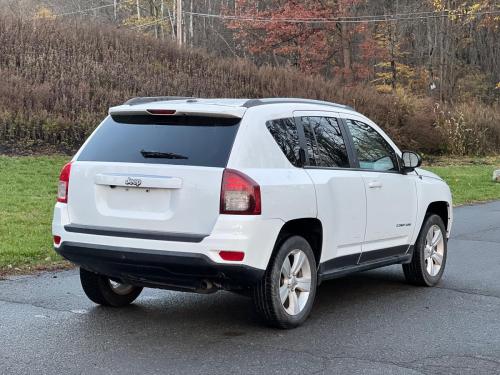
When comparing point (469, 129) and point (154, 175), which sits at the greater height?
point (154, 175)

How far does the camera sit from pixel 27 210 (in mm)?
12195

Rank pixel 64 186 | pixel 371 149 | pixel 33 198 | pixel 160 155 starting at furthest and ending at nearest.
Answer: pixel 33 198, pixel 371 149, pixel 64 186, pixel 160 155

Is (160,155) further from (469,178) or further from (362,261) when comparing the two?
(469,178)

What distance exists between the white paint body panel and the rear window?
8 cm

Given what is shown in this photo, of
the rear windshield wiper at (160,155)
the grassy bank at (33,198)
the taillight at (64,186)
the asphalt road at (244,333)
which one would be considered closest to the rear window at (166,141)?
the rear windshield wiper at (160,155)

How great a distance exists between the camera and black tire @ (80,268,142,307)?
6523 millimetres

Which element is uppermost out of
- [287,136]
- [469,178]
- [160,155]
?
[287,136]

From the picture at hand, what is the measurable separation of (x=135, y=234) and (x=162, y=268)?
1.13 feet

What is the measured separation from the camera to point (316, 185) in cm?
605

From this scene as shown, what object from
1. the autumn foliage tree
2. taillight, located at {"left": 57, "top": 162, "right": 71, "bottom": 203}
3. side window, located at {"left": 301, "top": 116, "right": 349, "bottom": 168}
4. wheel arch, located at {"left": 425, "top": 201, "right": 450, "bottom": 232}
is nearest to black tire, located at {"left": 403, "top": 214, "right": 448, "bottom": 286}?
wheel arch, located at {"left": 425, "top": 201, "right": 450, "bottom": 232}

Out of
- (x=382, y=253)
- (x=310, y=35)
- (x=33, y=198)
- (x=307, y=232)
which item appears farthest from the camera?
(x=310, y=35)

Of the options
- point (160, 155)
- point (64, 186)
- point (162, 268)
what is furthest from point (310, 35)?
point (162, 268)

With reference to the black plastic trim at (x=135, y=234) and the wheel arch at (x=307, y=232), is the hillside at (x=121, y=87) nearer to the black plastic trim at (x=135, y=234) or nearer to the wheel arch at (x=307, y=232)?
the black plastic trim at (x=135, y=234)

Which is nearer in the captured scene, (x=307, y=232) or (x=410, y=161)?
(x=307, y=232)
